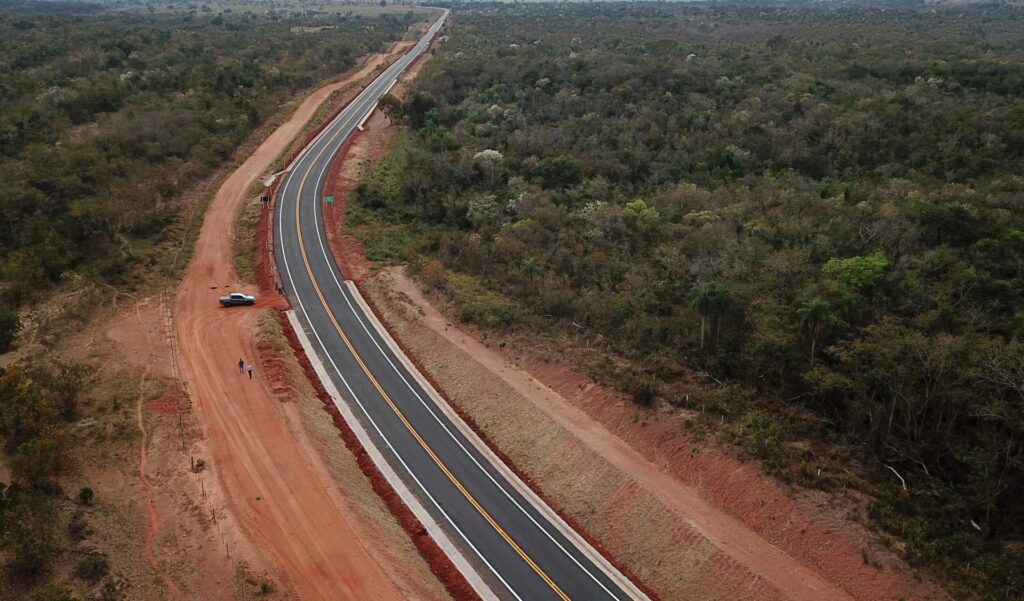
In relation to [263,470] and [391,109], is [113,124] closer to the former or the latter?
[391,109]

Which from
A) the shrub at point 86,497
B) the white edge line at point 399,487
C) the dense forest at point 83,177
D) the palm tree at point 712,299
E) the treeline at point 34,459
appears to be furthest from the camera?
the palm tree at point 712,299

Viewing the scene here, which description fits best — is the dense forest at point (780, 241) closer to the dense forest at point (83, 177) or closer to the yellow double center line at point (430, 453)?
the yellow double center line at point (430, 453)

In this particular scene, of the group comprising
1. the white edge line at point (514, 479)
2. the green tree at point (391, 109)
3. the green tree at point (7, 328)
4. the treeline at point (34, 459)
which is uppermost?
the green tree at point (391, 109)

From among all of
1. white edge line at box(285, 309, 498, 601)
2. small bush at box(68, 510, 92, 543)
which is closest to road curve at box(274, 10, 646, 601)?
white edge line at box(285, 309, 498, 601)

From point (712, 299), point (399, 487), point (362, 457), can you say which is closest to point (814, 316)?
point (712, 299)

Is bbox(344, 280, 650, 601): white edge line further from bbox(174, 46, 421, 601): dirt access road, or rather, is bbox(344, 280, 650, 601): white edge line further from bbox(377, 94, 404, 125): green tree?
bbox(377, 94, 404, 125): green tree

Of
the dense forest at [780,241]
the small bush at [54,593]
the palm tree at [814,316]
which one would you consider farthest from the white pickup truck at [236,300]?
the palm tree at [814,316]
